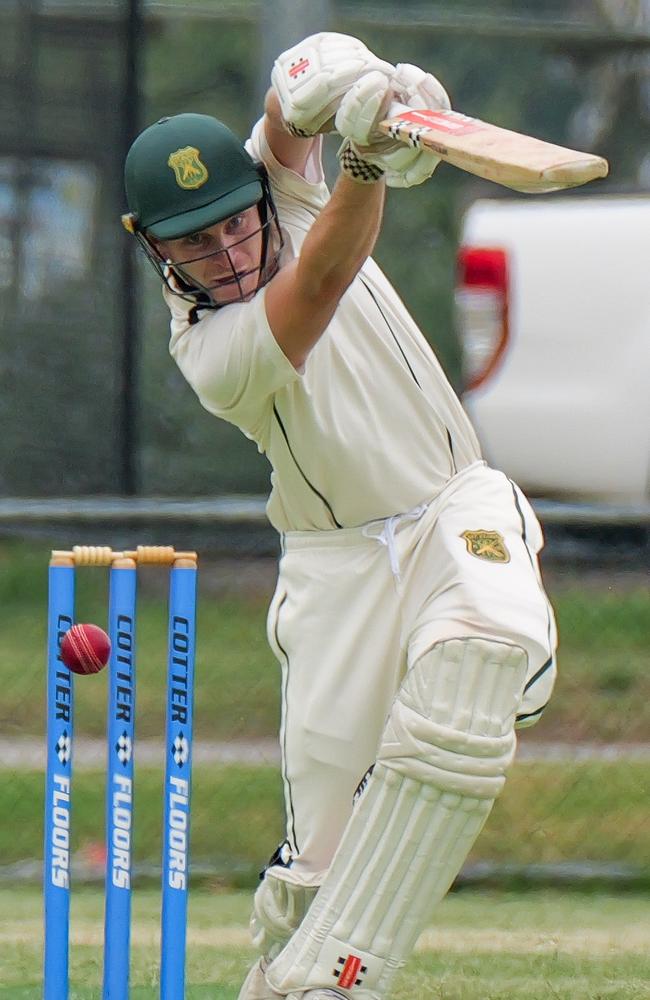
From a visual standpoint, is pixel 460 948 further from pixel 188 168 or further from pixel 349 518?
pixel 188 168

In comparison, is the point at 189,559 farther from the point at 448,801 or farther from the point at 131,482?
the point at 131,482

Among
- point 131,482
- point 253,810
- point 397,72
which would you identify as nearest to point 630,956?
point 253,810

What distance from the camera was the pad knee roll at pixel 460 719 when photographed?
3291mm

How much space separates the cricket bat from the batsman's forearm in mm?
150

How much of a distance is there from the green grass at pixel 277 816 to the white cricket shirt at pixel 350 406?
209cm

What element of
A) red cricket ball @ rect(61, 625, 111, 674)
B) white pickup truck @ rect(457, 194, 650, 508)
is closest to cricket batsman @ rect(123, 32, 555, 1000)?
red cricket ball @ rect(61, 625, 111, 674)

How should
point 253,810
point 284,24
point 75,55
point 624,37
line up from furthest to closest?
point 624,37, point 75,55, point 253,810, point 284,24

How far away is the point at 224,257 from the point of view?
355cm

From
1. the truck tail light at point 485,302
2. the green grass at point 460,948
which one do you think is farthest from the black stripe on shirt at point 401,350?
the truck tail light at point 485,302

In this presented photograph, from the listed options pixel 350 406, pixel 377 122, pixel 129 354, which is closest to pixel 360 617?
pixel 350 406

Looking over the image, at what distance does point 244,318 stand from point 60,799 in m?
0.93

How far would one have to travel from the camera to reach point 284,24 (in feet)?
17.2

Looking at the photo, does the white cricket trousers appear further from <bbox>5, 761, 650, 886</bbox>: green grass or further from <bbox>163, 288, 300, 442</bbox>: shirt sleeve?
<bbox>5, 761, 650, 886</bbox>: green grass

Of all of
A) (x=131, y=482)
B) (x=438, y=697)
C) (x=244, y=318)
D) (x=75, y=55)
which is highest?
(x=75, y=55)
